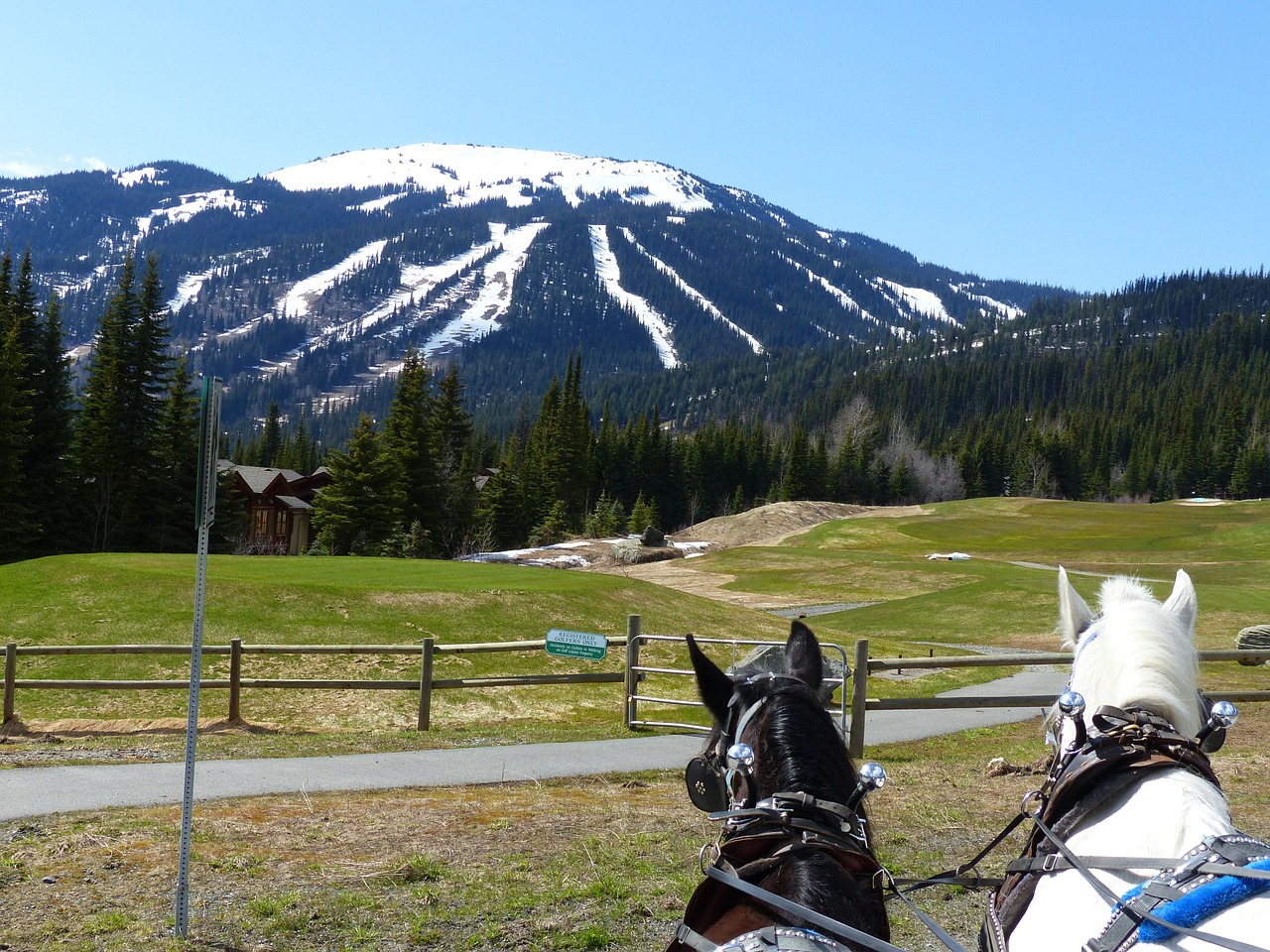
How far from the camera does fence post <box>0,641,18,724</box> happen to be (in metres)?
12.6

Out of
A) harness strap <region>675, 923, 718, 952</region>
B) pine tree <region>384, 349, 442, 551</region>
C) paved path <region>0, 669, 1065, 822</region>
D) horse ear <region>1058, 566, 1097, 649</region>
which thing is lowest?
paved path <region>0, 669, 1065, 822</region>

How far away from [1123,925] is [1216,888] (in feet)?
0.80

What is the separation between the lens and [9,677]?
12742 millimetres

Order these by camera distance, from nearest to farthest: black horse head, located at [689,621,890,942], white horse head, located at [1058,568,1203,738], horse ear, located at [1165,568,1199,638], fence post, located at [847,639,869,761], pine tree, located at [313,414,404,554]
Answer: black horse head, located at [689,621,890,942], white horse head, located at [1058,568,1203,738], horse ear, located at [1165,568,1199,638], fence post, located at [847,639,869,761], pine tree, located at [313,414,404,554]

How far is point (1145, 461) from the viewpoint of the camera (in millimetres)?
117062

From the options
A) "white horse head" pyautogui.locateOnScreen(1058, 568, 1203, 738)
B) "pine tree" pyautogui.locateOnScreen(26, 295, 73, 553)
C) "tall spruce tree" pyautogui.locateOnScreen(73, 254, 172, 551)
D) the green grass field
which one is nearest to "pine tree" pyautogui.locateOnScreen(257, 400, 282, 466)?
"pine tree" pyautogui.locateOnScreen(26, 295, 73, 553)

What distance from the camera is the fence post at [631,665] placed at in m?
13.1

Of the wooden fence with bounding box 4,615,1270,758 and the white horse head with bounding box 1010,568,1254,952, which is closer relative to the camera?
the white horse head with bounding box 1010,568,1254,952

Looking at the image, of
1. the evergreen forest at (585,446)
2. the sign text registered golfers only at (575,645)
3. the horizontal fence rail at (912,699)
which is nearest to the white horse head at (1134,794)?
the horizontal fence rail at (912,699)

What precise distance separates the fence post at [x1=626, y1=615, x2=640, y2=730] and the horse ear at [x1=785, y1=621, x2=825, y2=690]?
10.1m

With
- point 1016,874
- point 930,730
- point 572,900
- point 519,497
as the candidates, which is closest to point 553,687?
point 930,730

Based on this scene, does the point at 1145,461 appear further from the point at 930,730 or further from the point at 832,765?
the point at 832,765

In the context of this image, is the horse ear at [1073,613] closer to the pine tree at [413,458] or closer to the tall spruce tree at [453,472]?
the pine tree at [413,458]

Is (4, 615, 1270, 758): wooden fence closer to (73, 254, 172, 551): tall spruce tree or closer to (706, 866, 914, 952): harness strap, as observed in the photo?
(706, 866, 914, 952): harness strap
